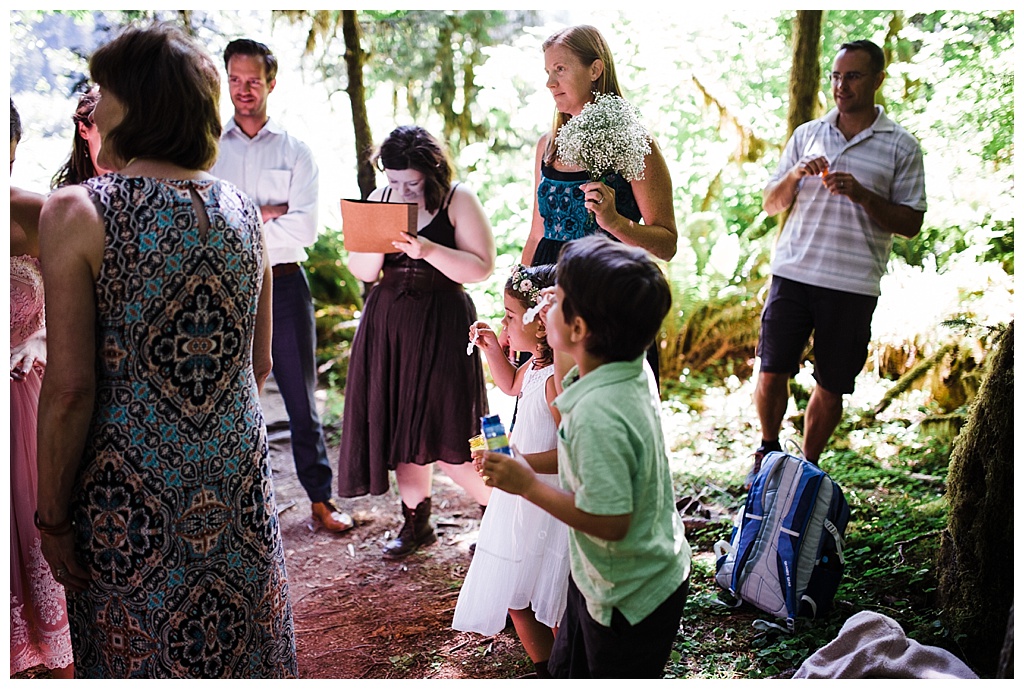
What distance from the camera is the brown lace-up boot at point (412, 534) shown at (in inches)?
156

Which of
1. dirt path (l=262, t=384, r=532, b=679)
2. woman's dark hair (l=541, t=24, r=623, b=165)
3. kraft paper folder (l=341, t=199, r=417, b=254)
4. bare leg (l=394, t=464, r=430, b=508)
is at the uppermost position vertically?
woman's dark hair (l=541, t=24, r=623, b=165)

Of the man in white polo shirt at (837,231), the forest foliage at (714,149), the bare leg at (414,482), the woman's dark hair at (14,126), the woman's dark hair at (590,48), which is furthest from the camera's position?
the forest foliage at (714,149)

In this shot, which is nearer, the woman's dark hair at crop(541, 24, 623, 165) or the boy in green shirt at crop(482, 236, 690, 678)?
the boy in green shirt at crop(482, 236, 690, 678)

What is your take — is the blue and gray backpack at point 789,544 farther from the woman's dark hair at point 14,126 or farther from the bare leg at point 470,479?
the woman's dark hair at point 14,126

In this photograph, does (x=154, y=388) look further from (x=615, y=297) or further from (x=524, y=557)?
(x=524, y=557)

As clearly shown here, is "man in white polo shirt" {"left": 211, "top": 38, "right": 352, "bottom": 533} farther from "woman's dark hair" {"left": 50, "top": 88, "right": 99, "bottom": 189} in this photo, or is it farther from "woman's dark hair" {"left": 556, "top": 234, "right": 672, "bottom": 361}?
"woman's dark hair" {"left": 556, "top": 234, "right": 672, "bottom": 361}

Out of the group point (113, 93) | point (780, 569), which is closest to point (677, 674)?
point (780, 569)

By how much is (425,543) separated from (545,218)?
1.73m

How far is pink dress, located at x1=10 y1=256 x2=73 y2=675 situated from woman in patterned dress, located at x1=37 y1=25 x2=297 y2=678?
2.00 ft

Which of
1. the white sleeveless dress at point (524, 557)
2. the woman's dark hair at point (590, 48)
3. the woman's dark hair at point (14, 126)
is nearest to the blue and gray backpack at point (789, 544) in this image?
the white sleeveless dress at point (524, 557)

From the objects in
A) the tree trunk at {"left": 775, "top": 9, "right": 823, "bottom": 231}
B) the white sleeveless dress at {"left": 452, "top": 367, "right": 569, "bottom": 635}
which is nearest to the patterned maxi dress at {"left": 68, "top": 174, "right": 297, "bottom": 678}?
the white sleeveless dress at {"left": 452, "top": 367, "right": 569, "bottom": 635}

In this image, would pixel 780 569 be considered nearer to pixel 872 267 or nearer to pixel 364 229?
pixel 872 267

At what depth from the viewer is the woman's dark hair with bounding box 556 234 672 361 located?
5.89 ft

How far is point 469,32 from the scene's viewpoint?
23.1 feet
